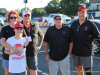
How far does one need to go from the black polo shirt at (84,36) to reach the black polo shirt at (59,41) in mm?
240

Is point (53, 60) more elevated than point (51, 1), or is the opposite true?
point (51, 1)

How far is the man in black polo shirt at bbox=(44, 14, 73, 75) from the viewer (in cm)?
366

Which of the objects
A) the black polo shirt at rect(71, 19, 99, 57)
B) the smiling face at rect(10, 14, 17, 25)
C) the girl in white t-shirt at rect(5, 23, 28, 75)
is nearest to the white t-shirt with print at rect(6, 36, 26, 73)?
the girl in white t-shirt at rect(5, 23, 28, 75)

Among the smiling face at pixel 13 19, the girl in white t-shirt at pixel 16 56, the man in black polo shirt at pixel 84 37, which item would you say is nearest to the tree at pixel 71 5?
the man in black polo shirt at pixel 84 37

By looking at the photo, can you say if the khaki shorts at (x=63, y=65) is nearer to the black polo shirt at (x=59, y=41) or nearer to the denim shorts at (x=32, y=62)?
the black polo shirt at (x=59, y=41)

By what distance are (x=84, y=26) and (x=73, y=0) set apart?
2441 inches

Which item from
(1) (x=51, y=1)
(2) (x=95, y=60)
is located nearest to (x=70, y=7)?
(1) (x=51, y=1)

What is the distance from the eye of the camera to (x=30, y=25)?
386cm

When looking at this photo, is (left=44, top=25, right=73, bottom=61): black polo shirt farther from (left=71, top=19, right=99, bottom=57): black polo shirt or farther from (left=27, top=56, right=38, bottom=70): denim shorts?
(left=27, top=56, right=38, bottom=70): denim shorts

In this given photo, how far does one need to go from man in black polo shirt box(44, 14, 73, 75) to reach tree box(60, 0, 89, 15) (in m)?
56.9

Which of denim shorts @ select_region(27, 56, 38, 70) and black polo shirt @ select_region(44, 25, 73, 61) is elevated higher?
black polo shirt @ select_region(44, 25, 73, 61)

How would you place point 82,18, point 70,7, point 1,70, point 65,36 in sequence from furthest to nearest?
point 70,7
point 1,70
point 82,18
point 65,36

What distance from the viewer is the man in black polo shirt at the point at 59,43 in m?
3.66

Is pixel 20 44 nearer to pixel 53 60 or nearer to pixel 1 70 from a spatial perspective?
pixel 53 60
